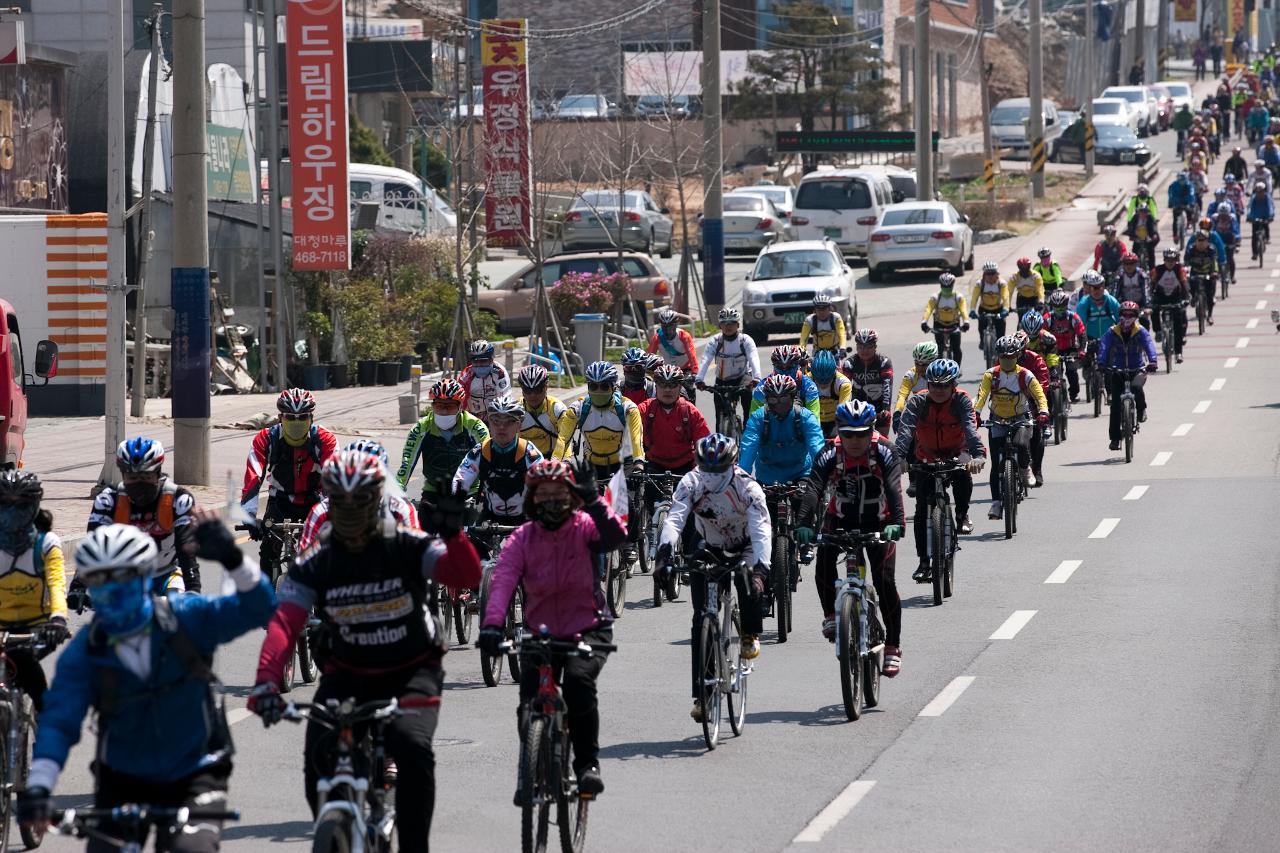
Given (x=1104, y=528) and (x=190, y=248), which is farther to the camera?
(x=190, y=248)

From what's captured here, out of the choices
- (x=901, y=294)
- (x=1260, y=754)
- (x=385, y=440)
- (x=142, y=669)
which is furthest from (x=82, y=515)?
(x=901, y=294)

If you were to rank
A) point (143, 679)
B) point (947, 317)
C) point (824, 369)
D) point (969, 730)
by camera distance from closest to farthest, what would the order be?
point (143, 679) → point (969, 730) → point (824, 369) → point (947, 317)

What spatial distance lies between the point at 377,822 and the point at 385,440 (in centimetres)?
1838

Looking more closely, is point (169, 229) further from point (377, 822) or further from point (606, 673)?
point (377, 822)

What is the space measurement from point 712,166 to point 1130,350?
14030 millimetres

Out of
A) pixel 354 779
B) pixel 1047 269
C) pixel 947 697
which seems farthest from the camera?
pixel 1047 269

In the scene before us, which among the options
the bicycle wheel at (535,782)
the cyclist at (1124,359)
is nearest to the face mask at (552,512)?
the bicycle wheel at (535,782)

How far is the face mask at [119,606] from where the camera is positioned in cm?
636

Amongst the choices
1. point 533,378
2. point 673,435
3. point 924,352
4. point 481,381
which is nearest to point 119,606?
point 533,378

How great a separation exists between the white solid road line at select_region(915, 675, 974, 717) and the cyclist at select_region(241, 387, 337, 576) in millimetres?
4034

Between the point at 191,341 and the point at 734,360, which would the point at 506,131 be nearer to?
the point at 734,360

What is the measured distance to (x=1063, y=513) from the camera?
829 inches

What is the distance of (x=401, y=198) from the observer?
146ft

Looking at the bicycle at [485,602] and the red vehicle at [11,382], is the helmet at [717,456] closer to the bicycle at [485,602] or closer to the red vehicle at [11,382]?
the bicycle at [485,602]
